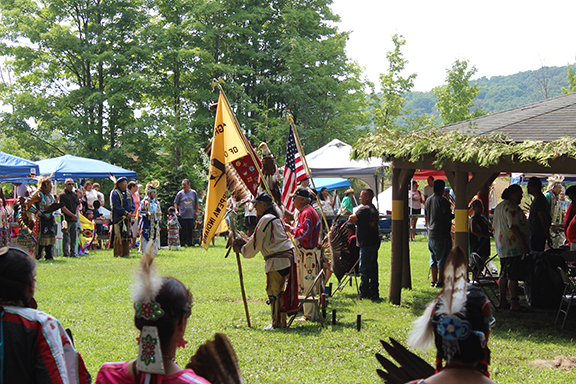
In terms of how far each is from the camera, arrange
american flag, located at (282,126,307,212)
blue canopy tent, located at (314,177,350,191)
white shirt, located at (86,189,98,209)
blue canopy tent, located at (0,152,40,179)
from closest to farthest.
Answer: american flag, located at (282,126,307,212) < blue canopy tent, located at (0,152,40,179) < white shirt, located at (86,189,98,209) < blue canopy tent, located at (314,177,350,191)

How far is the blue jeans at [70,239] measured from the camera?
13414 mm

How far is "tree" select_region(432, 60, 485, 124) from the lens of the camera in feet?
110

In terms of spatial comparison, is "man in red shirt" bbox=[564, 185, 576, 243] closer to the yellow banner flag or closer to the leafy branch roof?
the leafy branch roof

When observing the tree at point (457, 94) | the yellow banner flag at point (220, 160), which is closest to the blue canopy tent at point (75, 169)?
the yellow banner flag at point (220, 160)

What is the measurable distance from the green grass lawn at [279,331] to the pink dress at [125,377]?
4.62 feet

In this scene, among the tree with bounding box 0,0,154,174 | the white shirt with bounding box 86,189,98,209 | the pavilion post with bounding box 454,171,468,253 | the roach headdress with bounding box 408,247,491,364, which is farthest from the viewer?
the tree with bounding box 0,0,154,174

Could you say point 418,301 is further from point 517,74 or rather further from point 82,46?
point 517,74

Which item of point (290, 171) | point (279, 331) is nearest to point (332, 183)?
point (290, 171)

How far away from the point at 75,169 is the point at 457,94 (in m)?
24.3

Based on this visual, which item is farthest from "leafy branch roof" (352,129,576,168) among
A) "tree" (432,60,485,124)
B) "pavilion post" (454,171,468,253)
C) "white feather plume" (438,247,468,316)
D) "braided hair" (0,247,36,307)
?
"tree" (432,60,485,124)

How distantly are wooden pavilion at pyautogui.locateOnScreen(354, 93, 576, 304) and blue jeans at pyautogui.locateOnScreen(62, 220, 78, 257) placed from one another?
321 inches

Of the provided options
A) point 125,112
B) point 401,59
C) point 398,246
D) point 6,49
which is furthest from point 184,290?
point 401,59

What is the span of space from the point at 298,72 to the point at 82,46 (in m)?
11.3

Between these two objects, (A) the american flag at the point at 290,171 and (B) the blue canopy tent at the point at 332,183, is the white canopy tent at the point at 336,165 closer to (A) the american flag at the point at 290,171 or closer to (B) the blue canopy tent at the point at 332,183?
(A) the american flag at the point at 290,171
